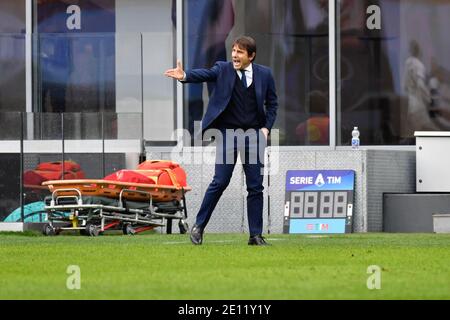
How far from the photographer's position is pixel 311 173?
24047 mm

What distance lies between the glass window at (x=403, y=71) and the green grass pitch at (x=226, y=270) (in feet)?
28.0

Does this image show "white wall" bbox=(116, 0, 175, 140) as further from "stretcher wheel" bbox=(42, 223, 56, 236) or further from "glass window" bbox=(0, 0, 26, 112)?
"stretcher wheel" bbox=(42, 223, 56, 236)

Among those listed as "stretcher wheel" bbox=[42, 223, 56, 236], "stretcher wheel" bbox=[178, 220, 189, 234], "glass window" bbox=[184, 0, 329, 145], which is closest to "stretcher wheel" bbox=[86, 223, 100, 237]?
"stretcher wheel" bbox=[42, 223, 56, 236]

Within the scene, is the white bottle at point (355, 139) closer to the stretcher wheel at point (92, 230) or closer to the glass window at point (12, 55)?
the stretcher wheel at point (92, 230)

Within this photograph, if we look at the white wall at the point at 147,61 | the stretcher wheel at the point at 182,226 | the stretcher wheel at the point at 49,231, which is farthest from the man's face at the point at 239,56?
the white wall at the point at 147,61

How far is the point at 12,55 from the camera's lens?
2562 centimetres

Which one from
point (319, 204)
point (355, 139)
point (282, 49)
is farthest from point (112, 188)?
point (282, 49)

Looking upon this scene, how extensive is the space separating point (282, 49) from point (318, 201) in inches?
123

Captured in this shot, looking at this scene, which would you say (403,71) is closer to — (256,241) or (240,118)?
(256,241)

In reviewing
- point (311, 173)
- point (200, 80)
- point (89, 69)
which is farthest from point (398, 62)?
point (200, 80)

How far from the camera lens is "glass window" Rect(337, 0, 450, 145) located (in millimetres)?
25297

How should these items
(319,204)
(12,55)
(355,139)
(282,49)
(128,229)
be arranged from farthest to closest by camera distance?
(282,49), (12,55), (355,139), (319,204), (128,229)
